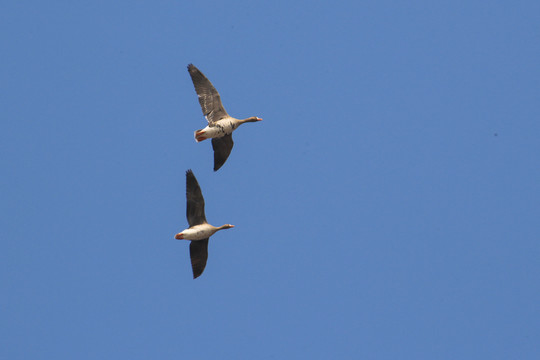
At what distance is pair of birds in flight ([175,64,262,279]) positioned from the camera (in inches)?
1292

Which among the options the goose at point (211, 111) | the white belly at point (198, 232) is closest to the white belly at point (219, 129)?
the goose at point (211, 111)

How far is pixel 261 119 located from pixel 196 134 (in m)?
3.84

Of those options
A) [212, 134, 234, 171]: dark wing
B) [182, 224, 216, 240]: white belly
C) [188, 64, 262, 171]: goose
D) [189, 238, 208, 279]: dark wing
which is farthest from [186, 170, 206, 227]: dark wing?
[212, 134, 234, 171]: dark wing

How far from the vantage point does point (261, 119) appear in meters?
36.4

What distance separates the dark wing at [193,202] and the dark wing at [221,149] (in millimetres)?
A: 3131

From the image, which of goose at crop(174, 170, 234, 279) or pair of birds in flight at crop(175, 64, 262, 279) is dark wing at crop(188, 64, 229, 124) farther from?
goose at crop(174, 170, 234, 279)

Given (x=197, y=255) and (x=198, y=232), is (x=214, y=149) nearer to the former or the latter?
(x=198, y=232)

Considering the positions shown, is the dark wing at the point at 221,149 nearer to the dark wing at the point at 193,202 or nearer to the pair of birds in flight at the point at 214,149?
the pair of birds in flight at the point at 214,149

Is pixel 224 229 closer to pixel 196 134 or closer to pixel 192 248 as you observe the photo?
pixel 192 248

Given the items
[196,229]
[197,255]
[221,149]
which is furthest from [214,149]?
[197,255]

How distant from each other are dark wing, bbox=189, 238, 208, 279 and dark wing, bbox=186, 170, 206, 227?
42.6 inches

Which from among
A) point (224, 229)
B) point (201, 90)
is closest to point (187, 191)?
point (224, 229)

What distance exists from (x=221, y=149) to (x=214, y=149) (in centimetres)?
33

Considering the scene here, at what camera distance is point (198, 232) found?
108 ft
